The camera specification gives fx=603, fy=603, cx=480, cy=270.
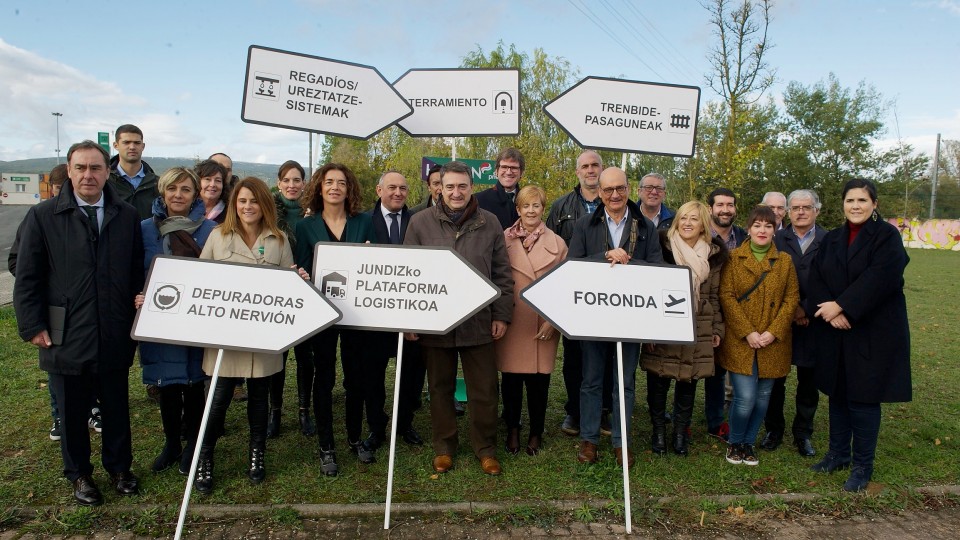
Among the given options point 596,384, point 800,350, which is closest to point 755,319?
point 800,350

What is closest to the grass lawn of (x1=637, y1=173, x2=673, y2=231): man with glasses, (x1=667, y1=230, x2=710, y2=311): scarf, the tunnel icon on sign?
(x1=667, y1=230, x2=710, y2=311): scarf

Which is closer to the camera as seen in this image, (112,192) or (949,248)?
(112,192)

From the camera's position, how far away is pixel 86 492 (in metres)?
3.95

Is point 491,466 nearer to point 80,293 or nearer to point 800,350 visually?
point 800,350

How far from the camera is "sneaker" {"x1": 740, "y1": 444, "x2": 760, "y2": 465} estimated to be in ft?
15.7

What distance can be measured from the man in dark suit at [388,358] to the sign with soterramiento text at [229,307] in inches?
38.0

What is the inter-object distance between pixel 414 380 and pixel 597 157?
273 cm

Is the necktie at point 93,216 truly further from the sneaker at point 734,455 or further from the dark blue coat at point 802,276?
the dark blue coat at point 802,276

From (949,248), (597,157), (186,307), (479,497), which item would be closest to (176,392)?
(186,307)

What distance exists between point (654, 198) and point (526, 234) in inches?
53.8

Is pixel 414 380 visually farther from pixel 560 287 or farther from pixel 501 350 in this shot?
pixel 560 287

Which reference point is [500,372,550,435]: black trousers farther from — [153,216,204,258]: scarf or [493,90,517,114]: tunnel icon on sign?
[493,90,517,114]: tunnel icon on sign

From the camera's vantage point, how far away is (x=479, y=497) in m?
4.15

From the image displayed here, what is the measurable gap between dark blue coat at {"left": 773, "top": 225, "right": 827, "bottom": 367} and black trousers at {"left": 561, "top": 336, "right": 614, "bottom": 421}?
4.94 ft
